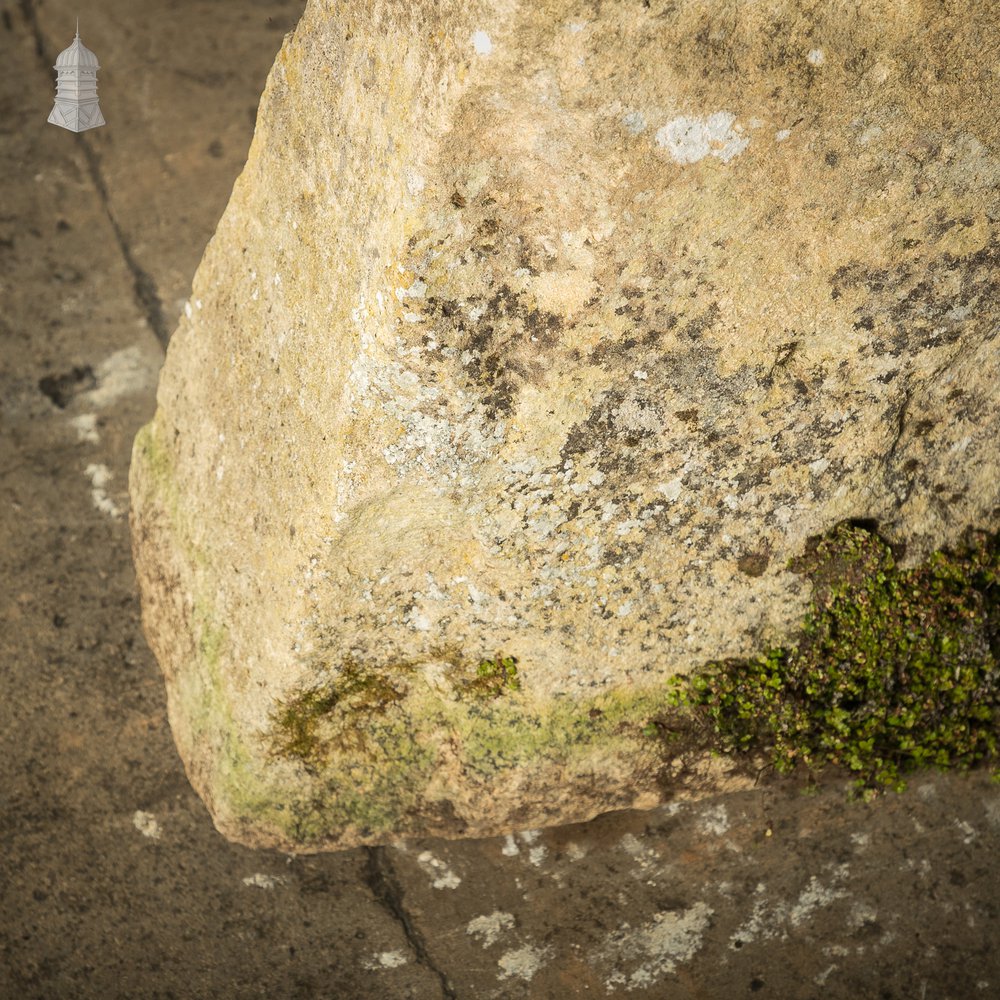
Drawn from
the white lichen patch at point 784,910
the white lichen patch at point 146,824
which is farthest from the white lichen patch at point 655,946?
the white lichen patch at point 146,824

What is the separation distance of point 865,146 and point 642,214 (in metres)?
0.48

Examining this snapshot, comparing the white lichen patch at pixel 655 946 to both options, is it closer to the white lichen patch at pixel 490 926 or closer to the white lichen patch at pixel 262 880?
the white lichen patch at pixel 490 926

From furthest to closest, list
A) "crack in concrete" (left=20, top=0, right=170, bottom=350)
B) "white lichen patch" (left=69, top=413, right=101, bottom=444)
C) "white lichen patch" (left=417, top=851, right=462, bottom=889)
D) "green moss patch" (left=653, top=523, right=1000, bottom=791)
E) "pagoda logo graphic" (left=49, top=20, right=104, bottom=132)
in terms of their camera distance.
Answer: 1. "crack in concrete" (left=20, top=0, right=170, bottom=350)
2. "white lichen patch" (left=69, top=413, right=101, bottom=444)
3. "white lichen patch" (left=417, top=851, right=462, bottom=889)
4. "green moss patch" (left=653, top=523, right=1000, bottom=791)
5. "pagoda logo graphic" (left=49, top=20, right=104, bottom=132)

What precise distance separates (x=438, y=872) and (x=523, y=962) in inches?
14.5

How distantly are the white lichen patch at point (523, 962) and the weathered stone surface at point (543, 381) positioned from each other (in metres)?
0.38

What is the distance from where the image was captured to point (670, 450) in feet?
7.53

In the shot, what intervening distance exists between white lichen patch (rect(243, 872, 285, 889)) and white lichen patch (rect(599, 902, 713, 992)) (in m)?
1.03

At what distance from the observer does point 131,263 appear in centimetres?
409

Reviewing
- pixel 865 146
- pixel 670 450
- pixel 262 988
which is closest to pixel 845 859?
pixel 670 450

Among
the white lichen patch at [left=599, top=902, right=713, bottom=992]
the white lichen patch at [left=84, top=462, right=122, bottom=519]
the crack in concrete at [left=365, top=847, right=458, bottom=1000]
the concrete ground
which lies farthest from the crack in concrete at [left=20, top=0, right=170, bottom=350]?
the white lichen patch at [left=599, top=902, right=713, bottom=992]

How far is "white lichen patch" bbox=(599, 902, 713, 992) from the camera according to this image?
2.90 meters

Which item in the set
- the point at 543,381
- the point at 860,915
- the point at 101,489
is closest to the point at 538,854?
the point at 860,915

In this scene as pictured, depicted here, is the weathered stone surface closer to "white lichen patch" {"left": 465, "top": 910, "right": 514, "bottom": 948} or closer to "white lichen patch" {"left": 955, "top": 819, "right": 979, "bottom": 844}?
"white lichen patch" {"left": 465, "top": 910, "right": 514, "bottom": 948}

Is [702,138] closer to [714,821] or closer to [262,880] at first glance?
[714,821]
